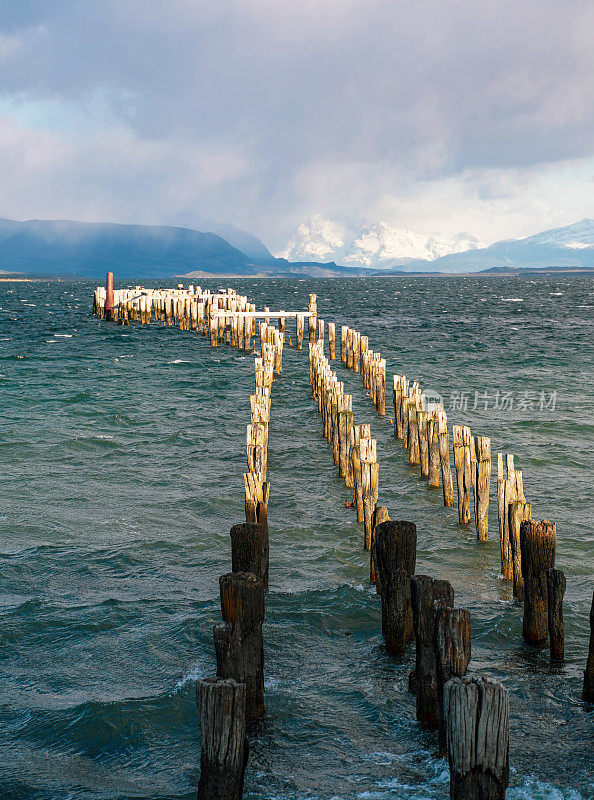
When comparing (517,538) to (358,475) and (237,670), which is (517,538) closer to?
(358,475)

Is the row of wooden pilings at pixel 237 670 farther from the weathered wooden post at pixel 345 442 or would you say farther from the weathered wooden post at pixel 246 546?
the weathered wooden post at pixel 345 442

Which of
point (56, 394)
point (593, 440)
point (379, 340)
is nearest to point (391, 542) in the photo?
point (593, 440)

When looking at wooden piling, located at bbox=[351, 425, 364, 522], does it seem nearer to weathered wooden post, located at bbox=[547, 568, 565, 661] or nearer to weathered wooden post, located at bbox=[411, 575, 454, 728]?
weathered wooden post, located at bbox=[547, 568, 565, 661]

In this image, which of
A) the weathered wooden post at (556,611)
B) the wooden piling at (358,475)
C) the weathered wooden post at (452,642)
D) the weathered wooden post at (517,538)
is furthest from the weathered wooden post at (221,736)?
the wooden piling at (358,475)

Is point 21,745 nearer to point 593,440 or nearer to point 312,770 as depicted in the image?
point 312,770

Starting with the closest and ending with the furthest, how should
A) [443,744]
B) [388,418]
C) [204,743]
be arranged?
[204,743] → [443,744] → [388,418]

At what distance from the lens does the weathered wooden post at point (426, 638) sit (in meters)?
5.62

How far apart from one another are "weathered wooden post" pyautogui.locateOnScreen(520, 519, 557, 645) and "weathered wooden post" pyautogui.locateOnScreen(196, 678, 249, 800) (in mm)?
3407

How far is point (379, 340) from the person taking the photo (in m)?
41.1

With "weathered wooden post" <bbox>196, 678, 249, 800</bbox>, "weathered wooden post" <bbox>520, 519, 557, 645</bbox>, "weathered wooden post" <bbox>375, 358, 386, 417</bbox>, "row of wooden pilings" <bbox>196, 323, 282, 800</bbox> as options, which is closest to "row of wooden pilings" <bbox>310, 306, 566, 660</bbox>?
"weathered wooden post" <bbox>520, 519, 557, 645</bbox>

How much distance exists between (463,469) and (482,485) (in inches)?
23.8

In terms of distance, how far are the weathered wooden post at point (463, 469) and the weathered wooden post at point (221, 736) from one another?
270 inches

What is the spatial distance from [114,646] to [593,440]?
12.0m

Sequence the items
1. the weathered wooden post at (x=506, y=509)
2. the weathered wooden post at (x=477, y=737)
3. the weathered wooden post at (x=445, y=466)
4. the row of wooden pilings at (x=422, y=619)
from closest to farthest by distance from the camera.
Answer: the weathered wooden post at (x=477, y=737)
the row of wooden pilings at (x=422, y=619)
the weathered wooden post at (x=506, y=509)
the weathered wooden post at (x=445, y=466)
